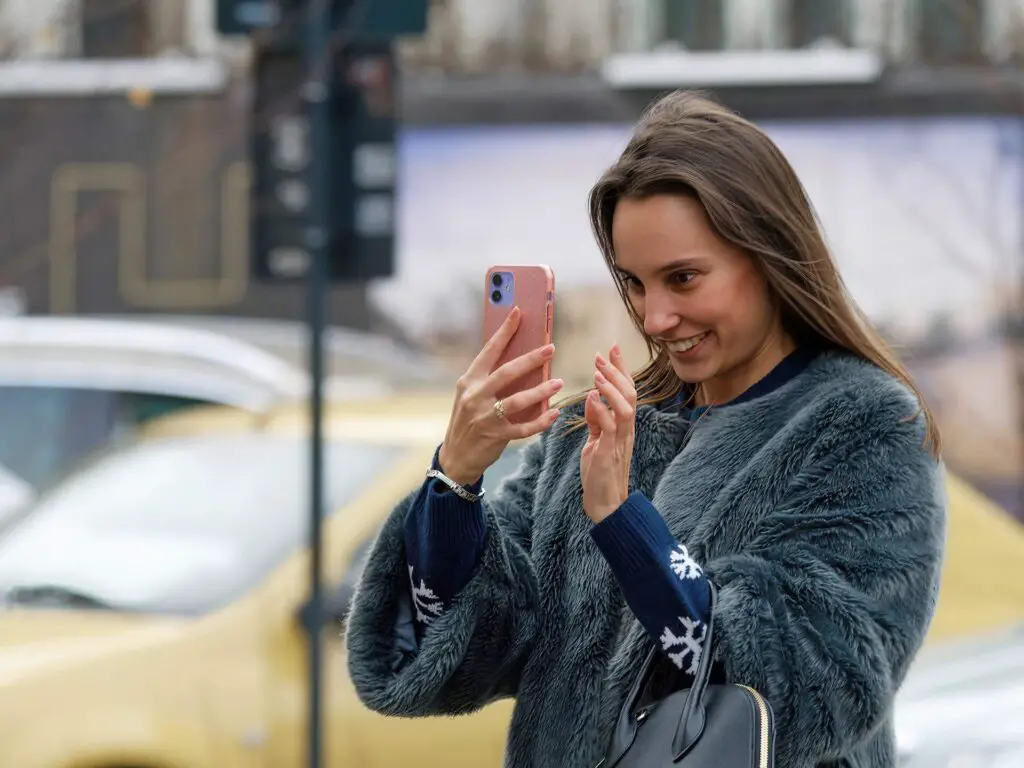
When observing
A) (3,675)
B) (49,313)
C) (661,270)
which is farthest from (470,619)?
(49,313)

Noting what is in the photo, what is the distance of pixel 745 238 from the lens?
178 centimetres

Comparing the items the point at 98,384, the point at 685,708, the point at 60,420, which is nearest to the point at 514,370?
the point at 685,708

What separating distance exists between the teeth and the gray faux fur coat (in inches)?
4.3

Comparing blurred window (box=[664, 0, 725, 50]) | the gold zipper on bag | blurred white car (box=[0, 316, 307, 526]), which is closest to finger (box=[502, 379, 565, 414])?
the gold zipper on bag

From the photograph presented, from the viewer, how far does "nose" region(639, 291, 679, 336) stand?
177 centimetres

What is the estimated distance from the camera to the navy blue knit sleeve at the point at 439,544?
1.83 meters

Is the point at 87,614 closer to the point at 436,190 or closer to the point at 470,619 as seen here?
the point at 470,619

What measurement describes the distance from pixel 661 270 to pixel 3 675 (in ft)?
8.94

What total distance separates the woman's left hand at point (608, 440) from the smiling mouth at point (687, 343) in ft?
0.41

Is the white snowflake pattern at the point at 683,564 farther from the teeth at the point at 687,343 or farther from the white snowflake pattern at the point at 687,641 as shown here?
the teeth at the point at 687,343

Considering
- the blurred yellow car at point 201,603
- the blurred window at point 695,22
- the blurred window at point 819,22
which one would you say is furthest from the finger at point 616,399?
the blurred window at point 695,22

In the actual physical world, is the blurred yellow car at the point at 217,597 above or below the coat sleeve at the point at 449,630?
below

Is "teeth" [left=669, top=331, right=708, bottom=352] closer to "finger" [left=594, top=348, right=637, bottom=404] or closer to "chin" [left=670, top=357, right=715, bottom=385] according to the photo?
"chin" [left=670, top=357, right=715, bottom=385]

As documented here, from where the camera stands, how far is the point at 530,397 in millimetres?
1716
